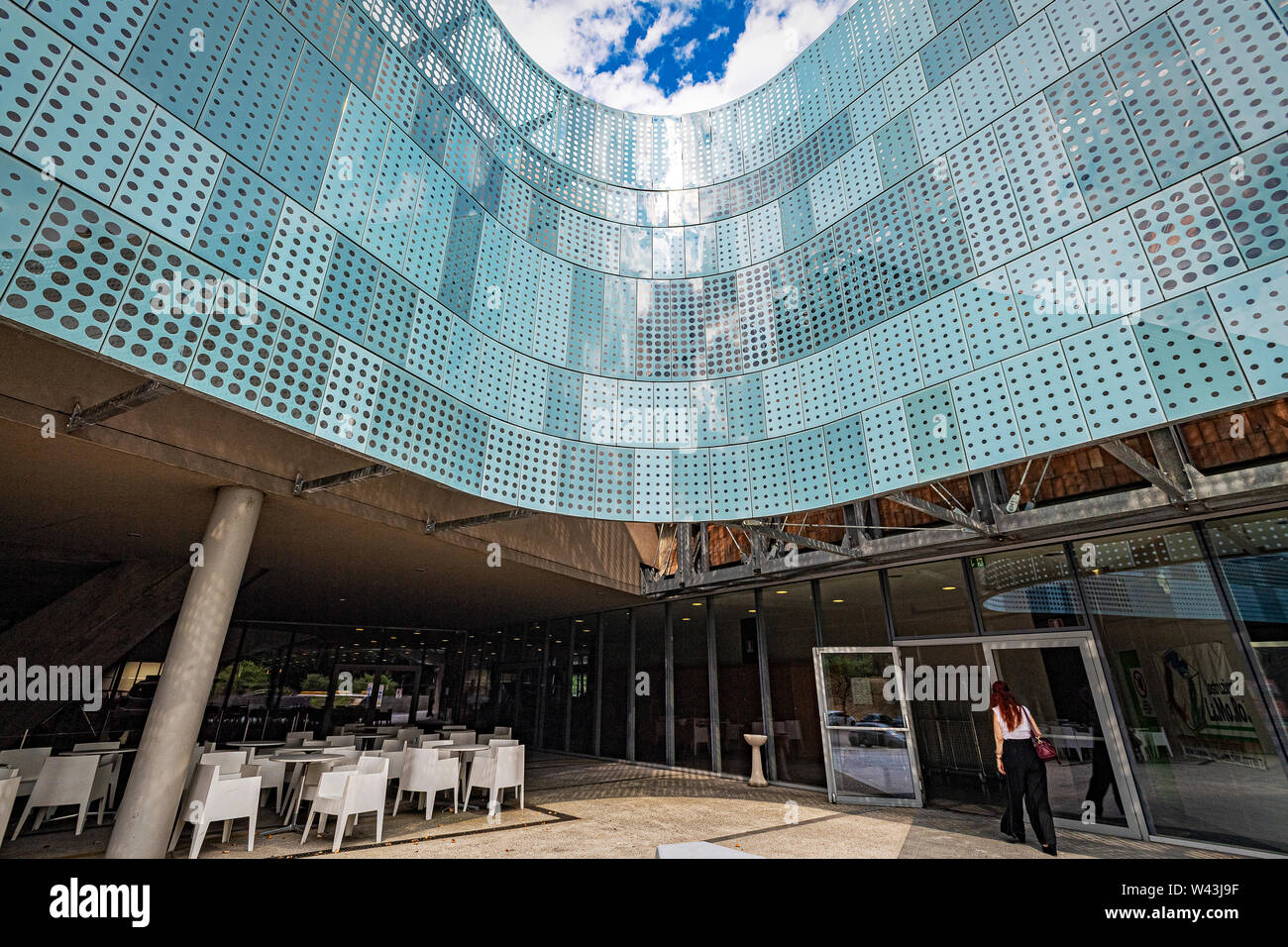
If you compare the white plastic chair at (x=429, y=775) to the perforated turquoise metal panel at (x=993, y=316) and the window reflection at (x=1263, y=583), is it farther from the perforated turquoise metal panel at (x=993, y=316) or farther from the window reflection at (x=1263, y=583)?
the window reflection at (x=1263, y=583)

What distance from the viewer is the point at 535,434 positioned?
330 inches

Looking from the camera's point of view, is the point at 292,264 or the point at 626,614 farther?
the point at 626,614

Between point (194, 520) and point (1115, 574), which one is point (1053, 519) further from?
point (194, 520)

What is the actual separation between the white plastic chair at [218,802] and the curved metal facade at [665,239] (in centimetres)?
394

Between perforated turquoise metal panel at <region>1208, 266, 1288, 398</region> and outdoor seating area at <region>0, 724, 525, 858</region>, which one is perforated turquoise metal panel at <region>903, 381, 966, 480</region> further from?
outdoor seating area at <region>0, 724, 525, 858</region>

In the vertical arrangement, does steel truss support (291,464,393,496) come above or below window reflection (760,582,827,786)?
above

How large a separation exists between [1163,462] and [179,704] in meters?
11.5

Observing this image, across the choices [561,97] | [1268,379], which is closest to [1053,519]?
[1268,379]

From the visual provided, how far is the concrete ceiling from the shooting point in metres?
5.45

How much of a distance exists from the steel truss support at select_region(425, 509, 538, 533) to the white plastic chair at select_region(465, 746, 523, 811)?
3.49 meters

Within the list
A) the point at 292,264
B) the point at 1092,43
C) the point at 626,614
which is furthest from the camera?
the point at 626,614

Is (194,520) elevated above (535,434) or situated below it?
below

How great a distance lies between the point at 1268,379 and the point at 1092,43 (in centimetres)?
478

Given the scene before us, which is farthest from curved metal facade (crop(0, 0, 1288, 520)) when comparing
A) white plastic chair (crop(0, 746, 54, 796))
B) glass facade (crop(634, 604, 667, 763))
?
white plastic chair (crop(0, 746, 54, 796))
